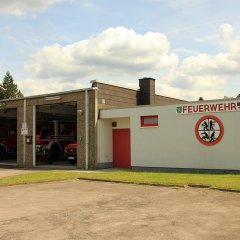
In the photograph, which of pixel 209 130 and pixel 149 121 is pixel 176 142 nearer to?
pixel 209 130

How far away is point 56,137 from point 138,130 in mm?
9535

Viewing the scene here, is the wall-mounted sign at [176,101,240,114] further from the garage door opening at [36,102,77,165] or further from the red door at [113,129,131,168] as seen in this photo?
the garage door opening at [36,102,77,165]

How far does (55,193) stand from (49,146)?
1558cm

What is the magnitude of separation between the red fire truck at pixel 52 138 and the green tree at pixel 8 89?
73405 mm

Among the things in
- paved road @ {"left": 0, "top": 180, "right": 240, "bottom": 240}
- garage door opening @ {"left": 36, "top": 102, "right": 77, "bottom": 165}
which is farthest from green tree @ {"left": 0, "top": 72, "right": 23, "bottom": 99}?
paved road @ {"left": 0, "top": 180, "right": 240, "bottom": 240}

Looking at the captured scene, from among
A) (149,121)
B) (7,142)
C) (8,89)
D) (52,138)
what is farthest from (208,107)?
(8,89)

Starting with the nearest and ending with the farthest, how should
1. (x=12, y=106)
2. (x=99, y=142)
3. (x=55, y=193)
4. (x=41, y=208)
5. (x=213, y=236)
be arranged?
(x=213, y=236) → (x=41, y=208) → (x=55, y=193) → (x=99, y=142) → (x=12, y=106)

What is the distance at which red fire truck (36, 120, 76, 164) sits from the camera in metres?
28.0

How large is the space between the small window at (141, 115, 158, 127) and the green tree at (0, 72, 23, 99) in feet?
273

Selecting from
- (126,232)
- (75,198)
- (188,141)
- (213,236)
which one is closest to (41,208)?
(75,198)

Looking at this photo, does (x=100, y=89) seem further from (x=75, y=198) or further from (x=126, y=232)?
(x=126, y=232)

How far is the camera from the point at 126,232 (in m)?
7.70

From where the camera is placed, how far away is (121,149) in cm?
2403

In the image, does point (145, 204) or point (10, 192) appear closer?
point (145, 204)
